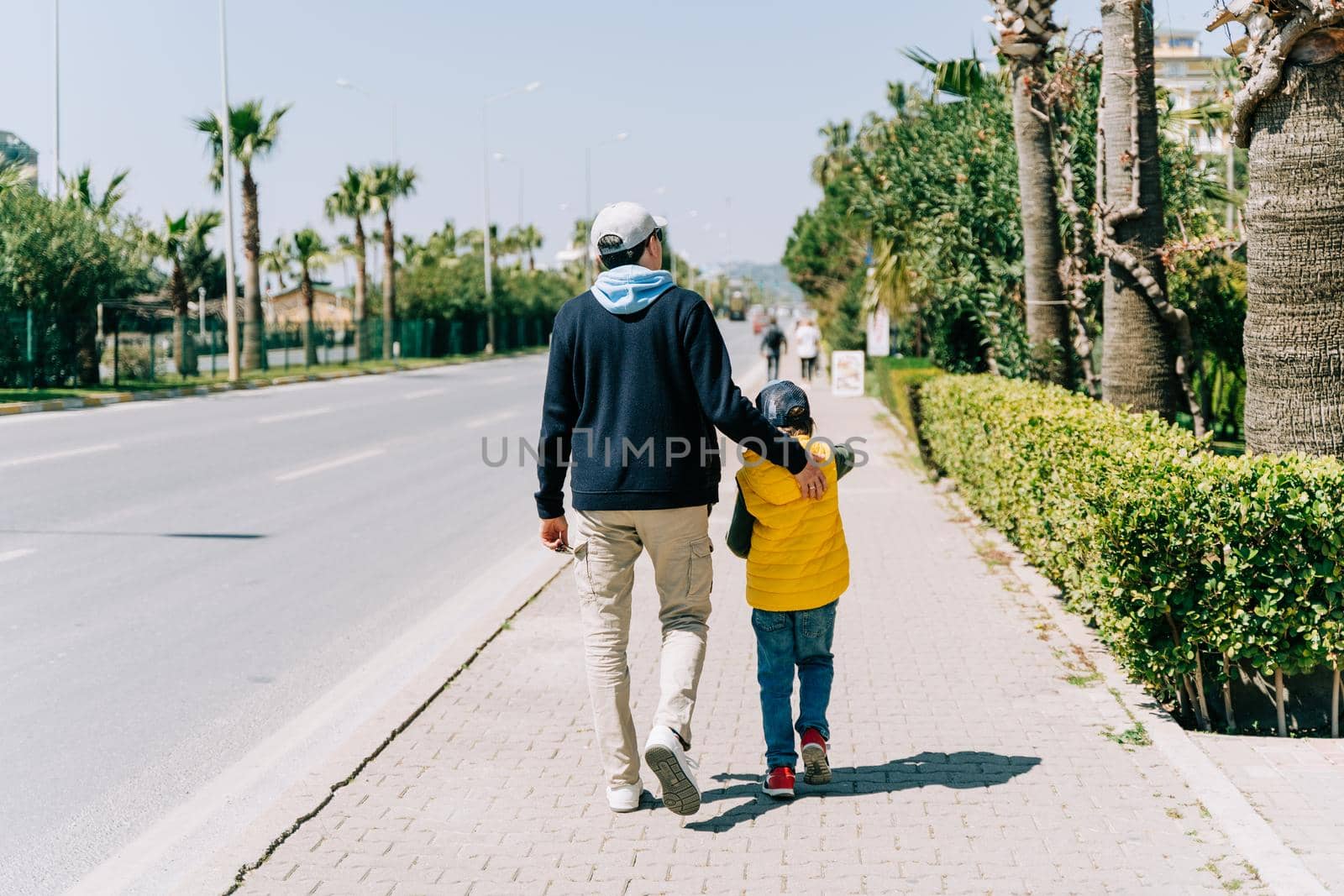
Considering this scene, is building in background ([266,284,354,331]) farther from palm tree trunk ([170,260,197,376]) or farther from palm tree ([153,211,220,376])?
palm tree trunk ([170,260,197,376])

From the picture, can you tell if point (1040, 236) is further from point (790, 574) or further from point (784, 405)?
point (790, 574)

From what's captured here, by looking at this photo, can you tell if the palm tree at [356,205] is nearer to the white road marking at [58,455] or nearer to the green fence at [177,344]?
the green fence at [177,344]

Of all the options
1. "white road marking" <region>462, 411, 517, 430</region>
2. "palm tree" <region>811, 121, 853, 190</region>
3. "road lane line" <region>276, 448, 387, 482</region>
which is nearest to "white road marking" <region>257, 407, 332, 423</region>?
"white road marking" <region>462, 411, 517, 430</region>

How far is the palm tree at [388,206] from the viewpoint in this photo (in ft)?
170

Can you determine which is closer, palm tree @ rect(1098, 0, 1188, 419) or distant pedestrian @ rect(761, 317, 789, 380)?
palm tree @ rect(1098, 0, 1188, 419)

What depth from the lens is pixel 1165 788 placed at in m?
4.64

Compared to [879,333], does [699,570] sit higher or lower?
lower

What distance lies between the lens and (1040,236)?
12.3 m

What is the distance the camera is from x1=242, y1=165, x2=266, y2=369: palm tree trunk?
39.4m

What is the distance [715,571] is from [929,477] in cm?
551

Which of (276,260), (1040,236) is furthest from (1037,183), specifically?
(276,260)

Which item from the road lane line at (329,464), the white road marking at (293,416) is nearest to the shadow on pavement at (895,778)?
the road lane line at (329,464)

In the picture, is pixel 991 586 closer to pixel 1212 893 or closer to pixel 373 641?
pixel 373 641

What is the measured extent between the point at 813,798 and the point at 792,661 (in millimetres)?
482
